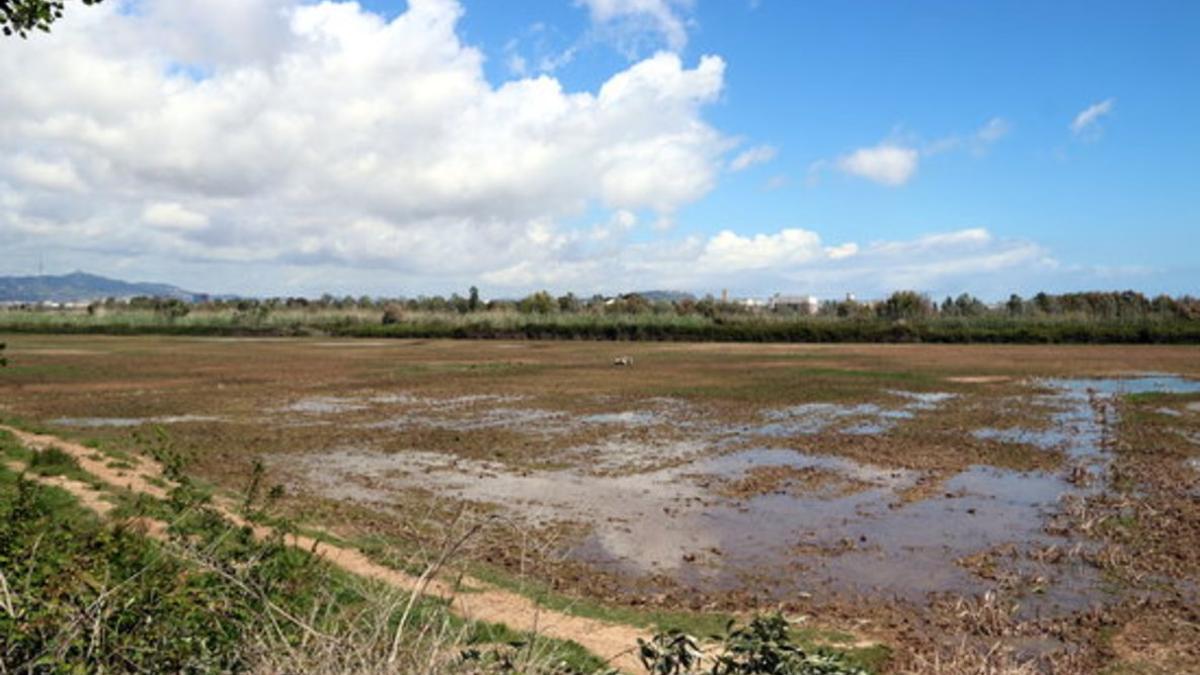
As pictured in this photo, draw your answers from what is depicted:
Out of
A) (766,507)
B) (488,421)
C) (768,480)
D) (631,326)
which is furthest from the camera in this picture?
(631,326)

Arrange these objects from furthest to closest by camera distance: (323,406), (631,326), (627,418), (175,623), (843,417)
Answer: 1. (631,326)
2. (323,406)
3. (843,417)
4. (627,418)
5. (175,623)

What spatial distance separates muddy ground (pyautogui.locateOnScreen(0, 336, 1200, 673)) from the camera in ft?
27.6

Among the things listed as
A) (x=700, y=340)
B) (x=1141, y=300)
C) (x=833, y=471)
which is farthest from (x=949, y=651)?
(x=1141, y=300)

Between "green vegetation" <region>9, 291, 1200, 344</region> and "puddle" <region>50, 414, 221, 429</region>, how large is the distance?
172 feet

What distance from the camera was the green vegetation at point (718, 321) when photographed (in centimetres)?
6406

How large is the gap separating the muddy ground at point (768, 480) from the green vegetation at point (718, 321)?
30.6 m

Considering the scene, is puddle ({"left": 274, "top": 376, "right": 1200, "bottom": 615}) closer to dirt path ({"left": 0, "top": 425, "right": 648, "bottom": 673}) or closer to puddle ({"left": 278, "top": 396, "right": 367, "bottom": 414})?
dirt path ({"left": 0, "top": 425, "right": 648, "bottom": 673})

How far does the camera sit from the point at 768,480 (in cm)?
1508

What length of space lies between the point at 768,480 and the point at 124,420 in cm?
1706

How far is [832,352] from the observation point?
5534cm

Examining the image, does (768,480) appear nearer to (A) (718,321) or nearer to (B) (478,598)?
(B) (478,598)

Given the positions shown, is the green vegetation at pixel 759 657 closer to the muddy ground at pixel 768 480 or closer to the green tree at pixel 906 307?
the muddy ground at pixel 768 480

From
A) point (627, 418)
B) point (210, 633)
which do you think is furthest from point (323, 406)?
point (210, 633)

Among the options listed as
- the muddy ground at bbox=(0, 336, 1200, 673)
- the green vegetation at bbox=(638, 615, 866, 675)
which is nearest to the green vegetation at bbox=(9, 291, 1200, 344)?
the muddy ground at bbox=(0, 336, 1200, 673)
